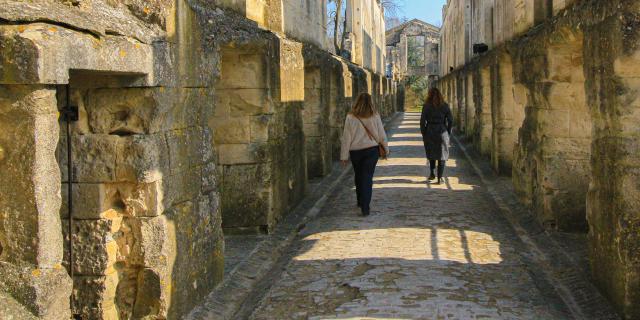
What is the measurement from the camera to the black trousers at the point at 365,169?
9844 mm

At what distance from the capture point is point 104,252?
5223mm

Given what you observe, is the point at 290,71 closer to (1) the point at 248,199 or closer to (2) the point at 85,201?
(1) the point at 248,199

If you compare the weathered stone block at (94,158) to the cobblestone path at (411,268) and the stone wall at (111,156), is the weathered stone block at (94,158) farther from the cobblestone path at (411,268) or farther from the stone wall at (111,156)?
the cobblestone path at (411,268)

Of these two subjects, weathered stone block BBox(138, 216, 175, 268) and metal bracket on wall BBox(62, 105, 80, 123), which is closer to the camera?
metal bracket on wall BBox(62, 105, 80, 123)

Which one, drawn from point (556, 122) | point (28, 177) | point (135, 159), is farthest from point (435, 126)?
point (28, 177)

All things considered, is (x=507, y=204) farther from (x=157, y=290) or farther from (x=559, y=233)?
(x=157, y=290)

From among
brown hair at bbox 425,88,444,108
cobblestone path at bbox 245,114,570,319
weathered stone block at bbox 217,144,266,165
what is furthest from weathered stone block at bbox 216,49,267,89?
brown hair at bbox 425,88,444,108

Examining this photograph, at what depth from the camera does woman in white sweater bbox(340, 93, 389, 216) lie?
984cm

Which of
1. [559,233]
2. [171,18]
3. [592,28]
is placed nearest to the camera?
[171,18]

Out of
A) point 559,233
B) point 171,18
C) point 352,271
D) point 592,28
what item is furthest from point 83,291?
point 559,233

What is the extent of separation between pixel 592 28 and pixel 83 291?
4430mm

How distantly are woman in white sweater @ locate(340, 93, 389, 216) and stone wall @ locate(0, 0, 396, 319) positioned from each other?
2049 millimetres

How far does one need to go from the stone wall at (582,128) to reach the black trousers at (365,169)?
6.44ft

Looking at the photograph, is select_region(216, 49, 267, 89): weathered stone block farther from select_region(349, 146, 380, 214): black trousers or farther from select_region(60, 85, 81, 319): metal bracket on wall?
select_region(60, 85, 81, 319): metal bracket on wall
